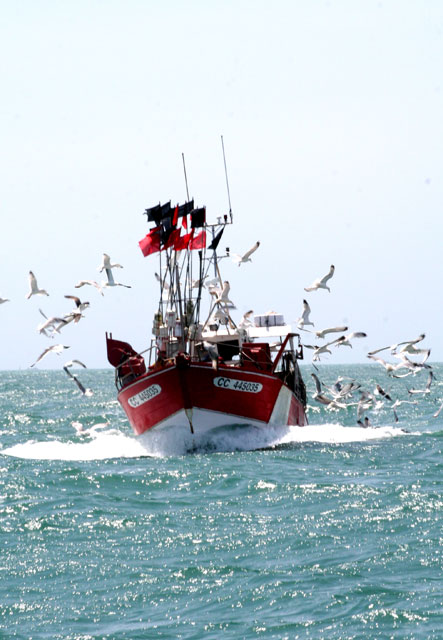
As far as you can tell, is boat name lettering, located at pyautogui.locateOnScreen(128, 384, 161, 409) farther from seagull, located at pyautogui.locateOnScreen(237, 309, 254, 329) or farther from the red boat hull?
seagull, located at pyautogui.locateOnScreen(237, 309, 254, 329)

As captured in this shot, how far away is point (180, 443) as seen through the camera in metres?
32.6

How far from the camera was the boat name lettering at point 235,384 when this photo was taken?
107ft

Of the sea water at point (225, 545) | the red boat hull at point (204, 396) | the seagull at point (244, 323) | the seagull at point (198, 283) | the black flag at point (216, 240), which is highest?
the black flag at point (216, 240)

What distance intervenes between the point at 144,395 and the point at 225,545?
16457 millimetres

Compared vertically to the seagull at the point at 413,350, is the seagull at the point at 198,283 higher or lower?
higher

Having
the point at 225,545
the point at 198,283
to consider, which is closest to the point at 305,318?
the point at 198,283

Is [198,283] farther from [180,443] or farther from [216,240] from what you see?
[180,443]

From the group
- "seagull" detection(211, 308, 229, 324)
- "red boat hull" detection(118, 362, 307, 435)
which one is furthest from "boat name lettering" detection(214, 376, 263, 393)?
"seagull" detection(211, 308, 229, 324)

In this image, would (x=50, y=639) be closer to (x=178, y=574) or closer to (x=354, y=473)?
(x=178, y=574)

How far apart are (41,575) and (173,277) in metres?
22.3

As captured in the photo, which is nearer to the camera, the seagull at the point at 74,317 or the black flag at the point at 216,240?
the seagull at the point at 74,317

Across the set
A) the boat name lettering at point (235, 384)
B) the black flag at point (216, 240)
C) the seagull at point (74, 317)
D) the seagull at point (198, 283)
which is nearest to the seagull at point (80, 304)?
the seagull at point (74, 317)

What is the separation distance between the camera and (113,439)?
38.8 m

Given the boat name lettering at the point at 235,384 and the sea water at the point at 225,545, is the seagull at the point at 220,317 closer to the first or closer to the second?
the boat name lettering at the point at 235,384
